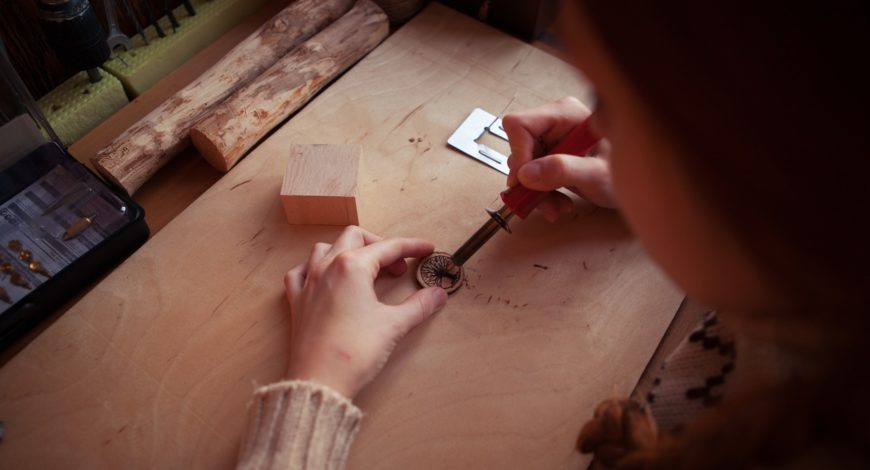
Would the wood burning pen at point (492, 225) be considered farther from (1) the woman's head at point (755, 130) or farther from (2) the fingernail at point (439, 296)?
(1) the woman's head at point (755, 130)

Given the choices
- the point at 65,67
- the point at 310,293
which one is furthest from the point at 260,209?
the point at 65,67

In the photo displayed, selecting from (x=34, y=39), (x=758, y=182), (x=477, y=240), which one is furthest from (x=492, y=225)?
(x=34, y=39)

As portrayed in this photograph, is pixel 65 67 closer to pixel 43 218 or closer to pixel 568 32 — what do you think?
pixel 43 218

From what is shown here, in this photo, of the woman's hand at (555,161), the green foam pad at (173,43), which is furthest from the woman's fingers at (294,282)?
the green foam pad at (173,43)

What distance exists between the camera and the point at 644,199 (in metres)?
0.45

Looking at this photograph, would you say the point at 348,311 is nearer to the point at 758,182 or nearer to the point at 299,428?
the point at 299,428

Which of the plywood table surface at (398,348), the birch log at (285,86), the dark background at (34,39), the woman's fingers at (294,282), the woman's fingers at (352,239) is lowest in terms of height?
the plywood table surface at (398,348)

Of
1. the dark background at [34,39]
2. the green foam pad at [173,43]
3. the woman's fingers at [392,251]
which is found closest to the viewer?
the woman's fingers at [392,251]

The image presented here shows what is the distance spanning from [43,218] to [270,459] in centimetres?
55

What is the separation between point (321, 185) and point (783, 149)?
26.2 inches

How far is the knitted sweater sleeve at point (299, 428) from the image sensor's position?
0.66 meters

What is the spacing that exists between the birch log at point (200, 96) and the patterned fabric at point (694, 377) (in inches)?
33.4

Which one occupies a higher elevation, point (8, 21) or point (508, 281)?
point (8, 21)

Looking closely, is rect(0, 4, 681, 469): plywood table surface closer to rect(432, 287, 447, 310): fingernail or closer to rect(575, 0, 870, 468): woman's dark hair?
rect(432, 287, 447, 310): fingernail
